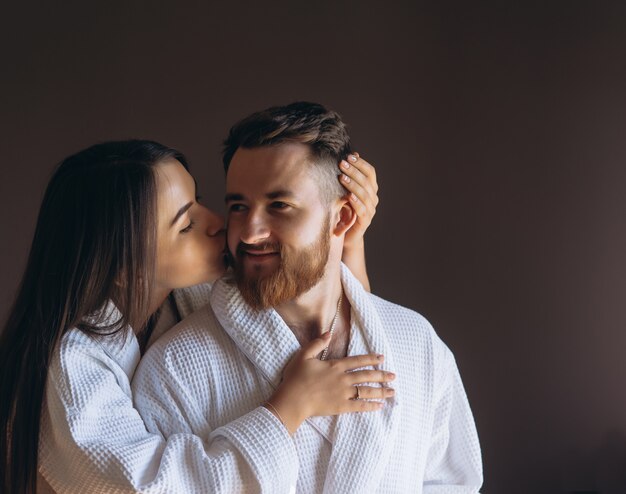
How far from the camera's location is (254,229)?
1.40 metres

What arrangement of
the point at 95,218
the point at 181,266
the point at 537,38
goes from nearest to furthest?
the point at 95,218 → the point at 181,266 → the point at 537,38

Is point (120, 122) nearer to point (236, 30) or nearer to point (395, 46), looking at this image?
point (236, 30)

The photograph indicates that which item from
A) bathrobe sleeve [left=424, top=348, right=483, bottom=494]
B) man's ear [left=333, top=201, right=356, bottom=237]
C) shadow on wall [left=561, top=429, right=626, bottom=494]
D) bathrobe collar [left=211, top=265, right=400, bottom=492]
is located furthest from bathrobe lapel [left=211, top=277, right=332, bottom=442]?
shadow on wall [left=561, top=429, right=626, bottom=494]

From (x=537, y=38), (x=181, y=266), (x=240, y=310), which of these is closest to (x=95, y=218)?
(x=181, y=266)

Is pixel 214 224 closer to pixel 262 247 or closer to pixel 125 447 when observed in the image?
pixel 262 247

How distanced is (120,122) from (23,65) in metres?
0.31

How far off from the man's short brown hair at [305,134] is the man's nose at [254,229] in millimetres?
143

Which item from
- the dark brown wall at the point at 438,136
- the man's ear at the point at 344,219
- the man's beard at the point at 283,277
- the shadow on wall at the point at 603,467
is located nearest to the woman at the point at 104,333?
the man's beard at the point at 283,277

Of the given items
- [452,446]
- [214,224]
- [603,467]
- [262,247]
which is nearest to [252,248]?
[262,247]

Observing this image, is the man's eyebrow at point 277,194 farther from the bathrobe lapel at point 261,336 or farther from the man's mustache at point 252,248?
the bathrobe lapel at point 261,336

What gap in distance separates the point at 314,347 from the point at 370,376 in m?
0.12

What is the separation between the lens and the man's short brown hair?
1445mm

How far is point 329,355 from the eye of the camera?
153cm

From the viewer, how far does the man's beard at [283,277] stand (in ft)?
4.67
